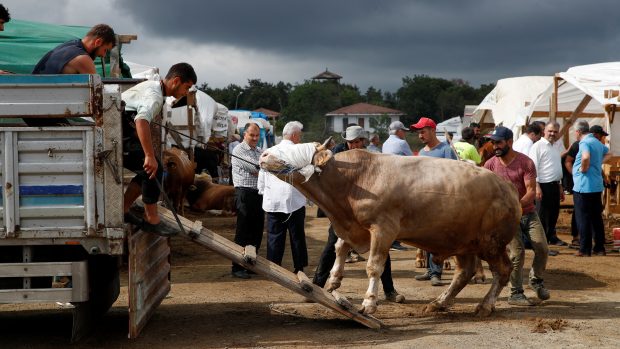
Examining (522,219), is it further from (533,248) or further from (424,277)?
(424,277)

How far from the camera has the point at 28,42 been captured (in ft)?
34.4

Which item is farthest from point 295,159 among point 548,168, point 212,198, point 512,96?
point 512,96

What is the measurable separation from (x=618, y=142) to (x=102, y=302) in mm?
11784

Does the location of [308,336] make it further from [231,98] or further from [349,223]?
[231,98]

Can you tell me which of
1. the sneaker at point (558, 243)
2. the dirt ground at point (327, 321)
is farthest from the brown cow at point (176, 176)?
the sneaker at point (558, 243)

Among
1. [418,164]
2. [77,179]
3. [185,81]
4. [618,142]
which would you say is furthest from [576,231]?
[77,179]

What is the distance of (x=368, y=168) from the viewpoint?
764 centimetres

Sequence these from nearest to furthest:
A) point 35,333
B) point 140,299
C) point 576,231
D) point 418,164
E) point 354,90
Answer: point 140,299, point 35,333, point 418,164, point 576,231, point 354,90

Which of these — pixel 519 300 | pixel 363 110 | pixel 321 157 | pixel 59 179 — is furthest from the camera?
pixel 363 110

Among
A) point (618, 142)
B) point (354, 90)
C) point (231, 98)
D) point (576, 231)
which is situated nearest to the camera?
point (576, 231)

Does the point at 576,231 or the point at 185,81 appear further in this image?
the point at 576,231

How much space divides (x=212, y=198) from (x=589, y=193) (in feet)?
30.2

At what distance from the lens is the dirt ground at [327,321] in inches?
270

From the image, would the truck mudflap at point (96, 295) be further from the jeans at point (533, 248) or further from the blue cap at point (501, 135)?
the blue cap at point (501, 135)
